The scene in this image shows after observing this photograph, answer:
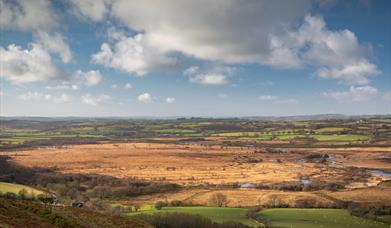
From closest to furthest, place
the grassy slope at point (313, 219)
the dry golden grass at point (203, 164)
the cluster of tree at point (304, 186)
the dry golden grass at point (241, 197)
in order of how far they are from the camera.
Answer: the grassy slope at point (313, 219) < the dry golden grass at point (241, 197) < the cluster of tree at point (304, 186) < the dry golden grass at point (203, 164)

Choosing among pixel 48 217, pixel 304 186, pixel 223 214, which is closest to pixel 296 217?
pixel 223 214

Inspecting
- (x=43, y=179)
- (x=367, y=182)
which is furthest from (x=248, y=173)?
(x=43, y=179)

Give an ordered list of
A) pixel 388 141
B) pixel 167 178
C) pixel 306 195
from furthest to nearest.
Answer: pixel 388 141 < pixel 167 178 < pixel 306 195

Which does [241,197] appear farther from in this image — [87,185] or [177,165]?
[177,165]

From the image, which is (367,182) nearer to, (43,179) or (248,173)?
(248,173)

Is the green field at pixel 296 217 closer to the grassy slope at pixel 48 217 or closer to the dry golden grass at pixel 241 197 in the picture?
the dry golden grass at pixel 241 197

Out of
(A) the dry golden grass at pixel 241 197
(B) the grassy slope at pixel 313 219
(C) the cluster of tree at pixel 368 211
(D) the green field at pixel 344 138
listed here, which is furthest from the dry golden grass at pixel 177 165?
(D) the green field at pixel 344 138
